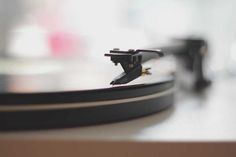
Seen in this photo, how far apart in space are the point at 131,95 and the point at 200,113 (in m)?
0.14

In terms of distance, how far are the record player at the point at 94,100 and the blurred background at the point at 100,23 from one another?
→ 0.59 metres

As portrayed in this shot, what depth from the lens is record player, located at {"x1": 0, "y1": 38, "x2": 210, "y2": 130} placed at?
0.36 m

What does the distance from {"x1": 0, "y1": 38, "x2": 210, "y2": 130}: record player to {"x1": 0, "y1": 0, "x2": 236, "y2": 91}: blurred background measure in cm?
59

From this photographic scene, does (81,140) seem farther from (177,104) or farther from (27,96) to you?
(177,104)

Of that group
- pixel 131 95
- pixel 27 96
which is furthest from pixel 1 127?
pixel 131 95

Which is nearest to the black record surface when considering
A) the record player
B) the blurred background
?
the record player

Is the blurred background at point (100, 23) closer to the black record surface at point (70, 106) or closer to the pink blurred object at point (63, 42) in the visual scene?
the pink blurred object at point (63, 42)

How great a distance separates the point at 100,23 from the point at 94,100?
744mm

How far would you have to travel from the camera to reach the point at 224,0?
1055 millimetres

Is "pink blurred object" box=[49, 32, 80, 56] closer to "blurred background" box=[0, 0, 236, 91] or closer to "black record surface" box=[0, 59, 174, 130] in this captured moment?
"blurred background" box=[0, 0, 236, 91]

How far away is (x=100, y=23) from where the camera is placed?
110 centimetres

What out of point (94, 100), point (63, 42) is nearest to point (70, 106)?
point (94, 100)

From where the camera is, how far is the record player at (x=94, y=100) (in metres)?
0.36

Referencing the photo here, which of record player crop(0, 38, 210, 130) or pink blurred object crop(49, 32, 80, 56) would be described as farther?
pink blurred object crop(49, 32, 80, 56)
